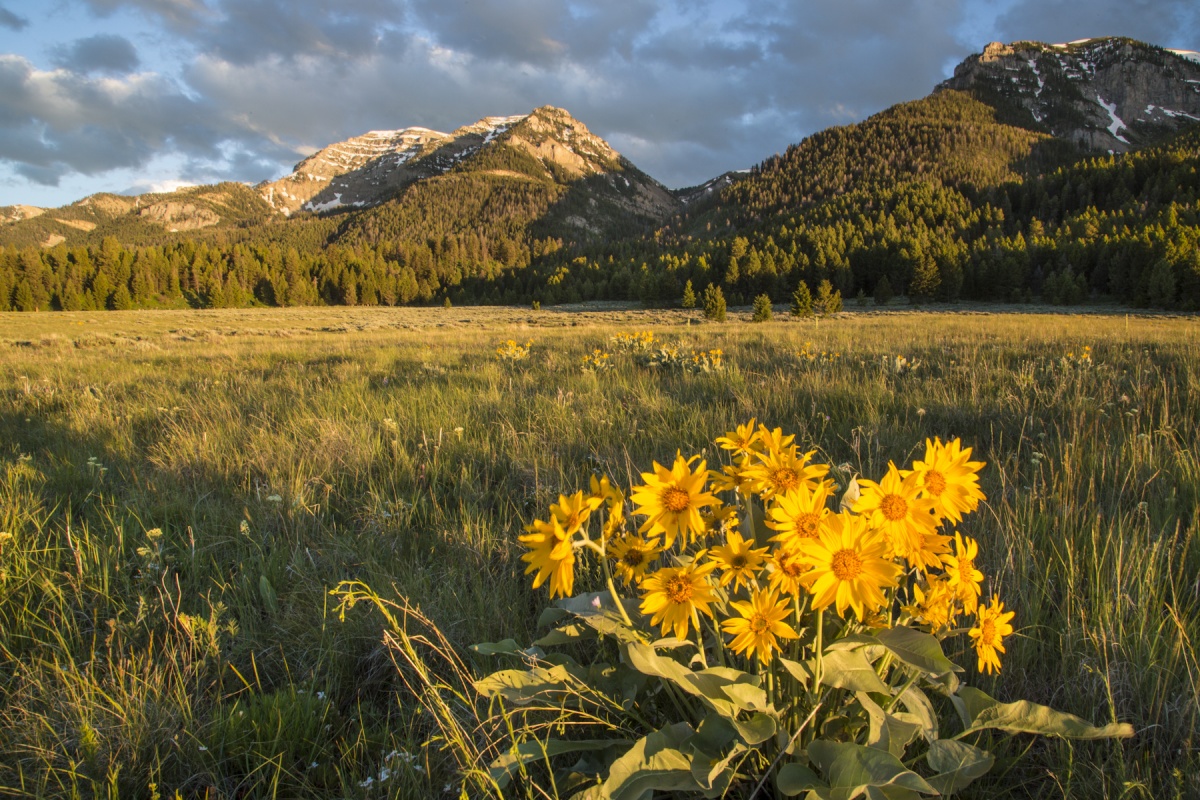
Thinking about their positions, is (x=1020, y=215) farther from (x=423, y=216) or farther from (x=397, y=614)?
(x=423, y=216)

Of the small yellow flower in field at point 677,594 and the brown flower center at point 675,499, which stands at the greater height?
the brown flower center at point 675,499

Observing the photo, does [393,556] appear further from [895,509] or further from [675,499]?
[895,509]

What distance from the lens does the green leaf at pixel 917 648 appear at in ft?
3.30

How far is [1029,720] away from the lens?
3.73 feet

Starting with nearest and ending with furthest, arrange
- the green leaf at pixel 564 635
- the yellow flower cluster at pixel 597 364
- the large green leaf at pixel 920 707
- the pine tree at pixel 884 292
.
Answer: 1. the large green leaf at pixel 920 707
2. the green leaf at pixel 564 635
3. the yellow flower cluster at pixel 597 364
4. the pine tree at pixel 884 292

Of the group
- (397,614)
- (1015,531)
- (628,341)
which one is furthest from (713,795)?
(628,341)

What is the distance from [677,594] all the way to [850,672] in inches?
15.9

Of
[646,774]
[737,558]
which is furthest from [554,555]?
[646,774]

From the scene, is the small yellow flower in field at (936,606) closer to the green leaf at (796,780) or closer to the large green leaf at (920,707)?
the large green leaf at (920,707)

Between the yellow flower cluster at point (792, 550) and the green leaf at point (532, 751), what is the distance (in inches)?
13.6

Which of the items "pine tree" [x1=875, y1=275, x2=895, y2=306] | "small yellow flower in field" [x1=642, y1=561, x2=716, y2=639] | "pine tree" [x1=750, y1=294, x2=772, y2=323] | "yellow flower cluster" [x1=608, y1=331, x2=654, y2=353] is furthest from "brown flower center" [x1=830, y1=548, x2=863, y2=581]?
"pine tree" [x1=875, y1=275, x2=895, y2=306]

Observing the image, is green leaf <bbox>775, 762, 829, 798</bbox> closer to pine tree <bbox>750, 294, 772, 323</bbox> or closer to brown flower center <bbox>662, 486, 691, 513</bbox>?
brown flower center <bbox>662, 486, 691, 513</bbox>

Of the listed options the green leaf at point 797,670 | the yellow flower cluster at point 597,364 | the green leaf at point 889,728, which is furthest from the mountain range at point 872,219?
the green leaf at point 797,670

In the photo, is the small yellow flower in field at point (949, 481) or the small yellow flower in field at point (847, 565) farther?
the small yellow flower in field at point (949, 481)
